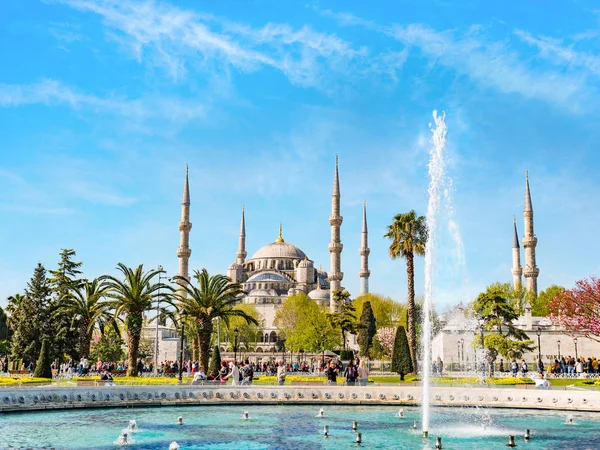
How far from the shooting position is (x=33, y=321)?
128 feet

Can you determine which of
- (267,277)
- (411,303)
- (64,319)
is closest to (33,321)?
(64,319)

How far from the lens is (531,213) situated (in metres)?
62.2

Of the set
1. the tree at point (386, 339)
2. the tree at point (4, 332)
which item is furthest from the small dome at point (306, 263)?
the tree at point (4, 332)

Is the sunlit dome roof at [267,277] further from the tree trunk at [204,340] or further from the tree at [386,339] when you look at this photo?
the tree trunk at [204,340]

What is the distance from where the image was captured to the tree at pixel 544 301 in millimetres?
57094

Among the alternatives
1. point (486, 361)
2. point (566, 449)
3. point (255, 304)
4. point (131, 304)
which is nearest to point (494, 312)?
point (486, 361)

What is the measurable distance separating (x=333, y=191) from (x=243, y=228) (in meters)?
29.8

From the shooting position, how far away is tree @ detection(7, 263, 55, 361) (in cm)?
3891

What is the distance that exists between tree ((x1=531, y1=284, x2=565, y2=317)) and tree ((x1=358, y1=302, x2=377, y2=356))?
14.0 m

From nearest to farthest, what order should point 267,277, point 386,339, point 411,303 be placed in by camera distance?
1. point 411,303
2. point 386,339
3. point 267,277

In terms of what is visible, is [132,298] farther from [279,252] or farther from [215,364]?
[279,252]

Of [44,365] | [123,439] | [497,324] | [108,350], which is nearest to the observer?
[123,439]

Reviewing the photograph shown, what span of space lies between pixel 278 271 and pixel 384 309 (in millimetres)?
29613

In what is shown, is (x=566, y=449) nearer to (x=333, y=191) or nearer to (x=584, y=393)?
(x=584, y=393)
